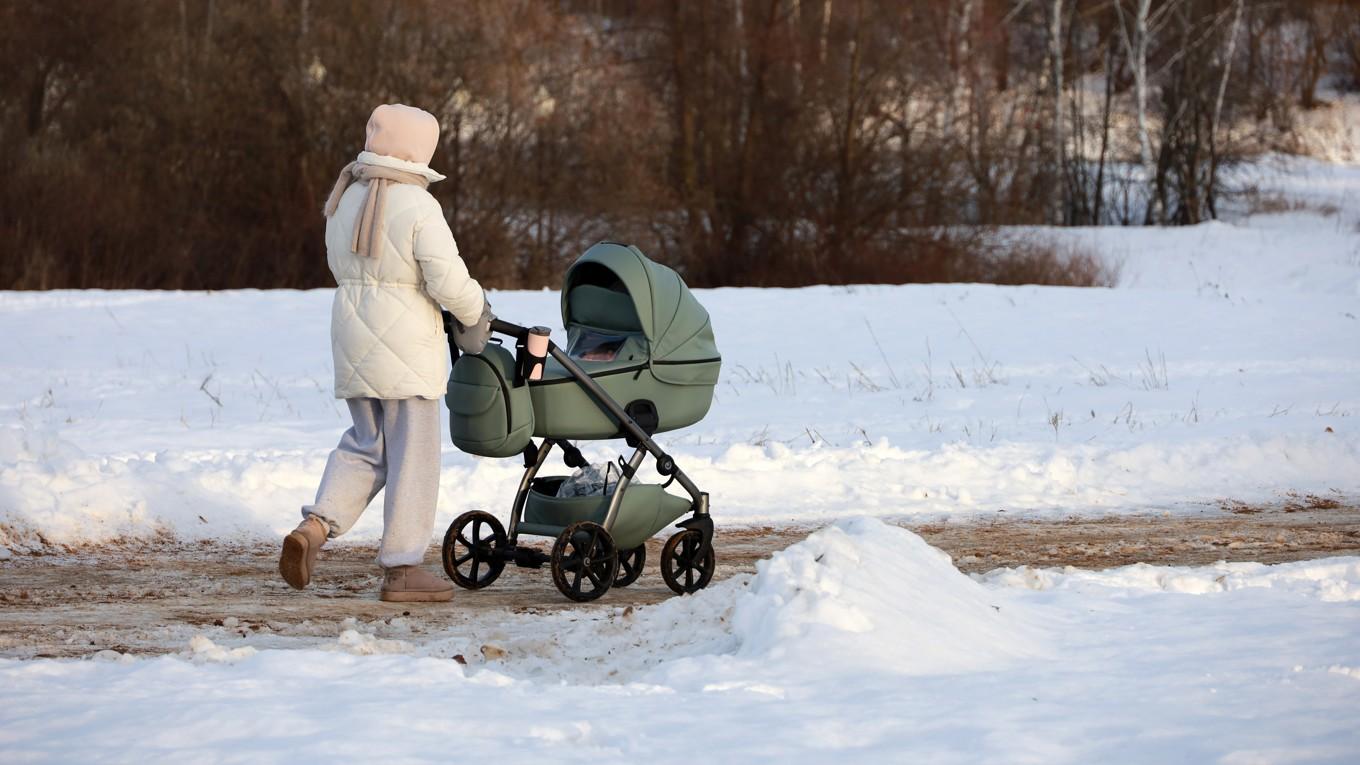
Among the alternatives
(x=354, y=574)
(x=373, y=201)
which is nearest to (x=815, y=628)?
(x=373, y=201)

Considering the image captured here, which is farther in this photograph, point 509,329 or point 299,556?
point 509,329

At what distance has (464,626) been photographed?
18.8ft

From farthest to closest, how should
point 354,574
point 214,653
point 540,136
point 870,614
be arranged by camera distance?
point 540,136
point 354,574
point 870,614
point 214,653

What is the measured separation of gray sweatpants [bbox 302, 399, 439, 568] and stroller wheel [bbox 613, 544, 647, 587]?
913 millimetres

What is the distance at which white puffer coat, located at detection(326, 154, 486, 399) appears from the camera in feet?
19.3

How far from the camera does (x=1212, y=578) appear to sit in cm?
602

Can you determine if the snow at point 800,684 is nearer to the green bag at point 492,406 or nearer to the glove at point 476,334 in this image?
the green bag at point 492,406

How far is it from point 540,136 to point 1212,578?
85.2 ft

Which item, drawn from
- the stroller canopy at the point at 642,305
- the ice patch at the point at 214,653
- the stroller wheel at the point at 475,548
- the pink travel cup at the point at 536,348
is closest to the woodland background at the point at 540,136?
the stroller wheel at the point at 475,548

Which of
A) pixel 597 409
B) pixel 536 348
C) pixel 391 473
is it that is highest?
pixel 536 348

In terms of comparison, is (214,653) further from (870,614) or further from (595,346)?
(595,346)

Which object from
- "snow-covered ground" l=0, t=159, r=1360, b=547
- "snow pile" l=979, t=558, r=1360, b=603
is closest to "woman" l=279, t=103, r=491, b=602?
"snow-covered ground" l=0, t=159, r=1360, b=547

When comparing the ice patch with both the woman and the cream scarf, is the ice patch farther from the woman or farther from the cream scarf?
the cream scarf

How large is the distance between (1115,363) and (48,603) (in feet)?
41.4
